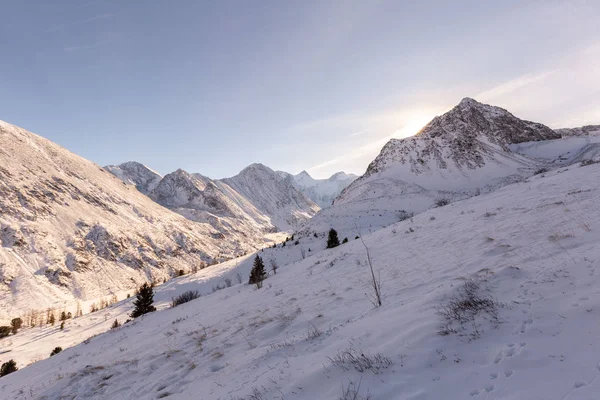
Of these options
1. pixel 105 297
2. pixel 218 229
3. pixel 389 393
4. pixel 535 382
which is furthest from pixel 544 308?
pixel 218 229

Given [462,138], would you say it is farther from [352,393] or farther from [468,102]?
[352,393]

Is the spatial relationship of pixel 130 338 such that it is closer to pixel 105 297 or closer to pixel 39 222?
pixel 105 297

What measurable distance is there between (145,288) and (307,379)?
20.3 meters

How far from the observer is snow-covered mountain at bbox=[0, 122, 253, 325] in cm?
4081

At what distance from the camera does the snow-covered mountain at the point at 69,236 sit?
40.8 meters

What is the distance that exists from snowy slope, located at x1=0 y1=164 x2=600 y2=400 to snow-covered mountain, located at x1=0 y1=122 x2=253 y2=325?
3997 centimetres

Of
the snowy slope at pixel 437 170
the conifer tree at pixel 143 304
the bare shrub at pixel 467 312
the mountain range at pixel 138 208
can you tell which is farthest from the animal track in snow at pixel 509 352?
the snowy slope at pixel 437 170

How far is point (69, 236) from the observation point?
52062mm

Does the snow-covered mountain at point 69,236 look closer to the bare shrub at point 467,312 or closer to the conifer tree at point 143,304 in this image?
the conifer tree at point 143,304

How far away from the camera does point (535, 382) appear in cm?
262

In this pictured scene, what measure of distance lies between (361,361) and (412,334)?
0.86 metres

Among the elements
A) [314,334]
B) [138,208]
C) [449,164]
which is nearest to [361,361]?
[314,334]

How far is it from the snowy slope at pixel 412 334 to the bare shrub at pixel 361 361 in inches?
1.1

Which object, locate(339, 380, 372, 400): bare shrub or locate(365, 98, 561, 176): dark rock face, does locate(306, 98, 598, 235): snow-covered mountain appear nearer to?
locate(365, 98, 561, 176): dark rock face
